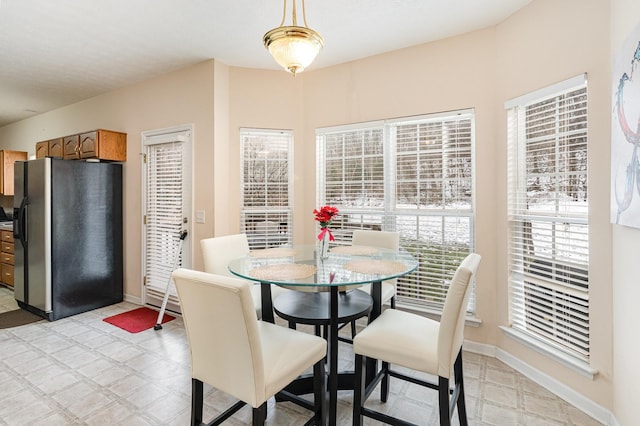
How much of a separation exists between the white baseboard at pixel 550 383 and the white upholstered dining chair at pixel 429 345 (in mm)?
949

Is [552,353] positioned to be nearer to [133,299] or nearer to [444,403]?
[444,403]

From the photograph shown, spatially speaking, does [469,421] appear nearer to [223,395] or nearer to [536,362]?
[536,362]

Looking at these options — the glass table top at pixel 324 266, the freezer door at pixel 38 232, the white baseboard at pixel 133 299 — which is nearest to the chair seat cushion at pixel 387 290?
the glass table top at pixel 324 266

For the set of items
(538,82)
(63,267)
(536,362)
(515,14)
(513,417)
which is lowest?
(513,417)

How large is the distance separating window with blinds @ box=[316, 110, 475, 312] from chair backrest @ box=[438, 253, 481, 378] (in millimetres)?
1439

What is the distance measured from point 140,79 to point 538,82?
13.7 ft

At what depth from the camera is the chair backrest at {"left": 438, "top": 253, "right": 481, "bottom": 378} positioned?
1.55 metres

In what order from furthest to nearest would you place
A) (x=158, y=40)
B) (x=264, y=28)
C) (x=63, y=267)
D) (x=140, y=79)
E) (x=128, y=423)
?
(x=140, y=79) < (x=63, y=267) < (x=158, y=40) < (x=264, y=28) < (x=128, y=423)

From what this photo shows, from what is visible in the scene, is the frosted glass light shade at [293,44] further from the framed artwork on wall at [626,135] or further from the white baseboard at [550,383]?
the white baseboard at [550,383]

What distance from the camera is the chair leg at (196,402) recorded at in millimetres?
1652

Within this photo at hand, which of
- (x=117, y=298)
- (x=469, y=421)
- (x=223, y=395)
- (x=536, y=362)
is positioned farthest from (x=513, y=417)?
(x=117, y=298)

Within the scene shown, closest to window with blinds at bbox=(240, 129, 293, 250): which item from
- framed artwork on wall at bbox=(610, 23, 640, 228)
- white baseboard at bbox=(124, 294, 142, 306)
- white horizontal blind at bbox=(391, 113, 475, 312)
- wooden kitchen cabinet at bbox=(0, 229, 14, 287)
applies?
white horizontal blind at bbox=(391, 113, 475, 312)

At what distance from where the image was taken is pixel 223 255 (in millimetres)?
2703

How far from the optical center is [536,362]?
242cm
